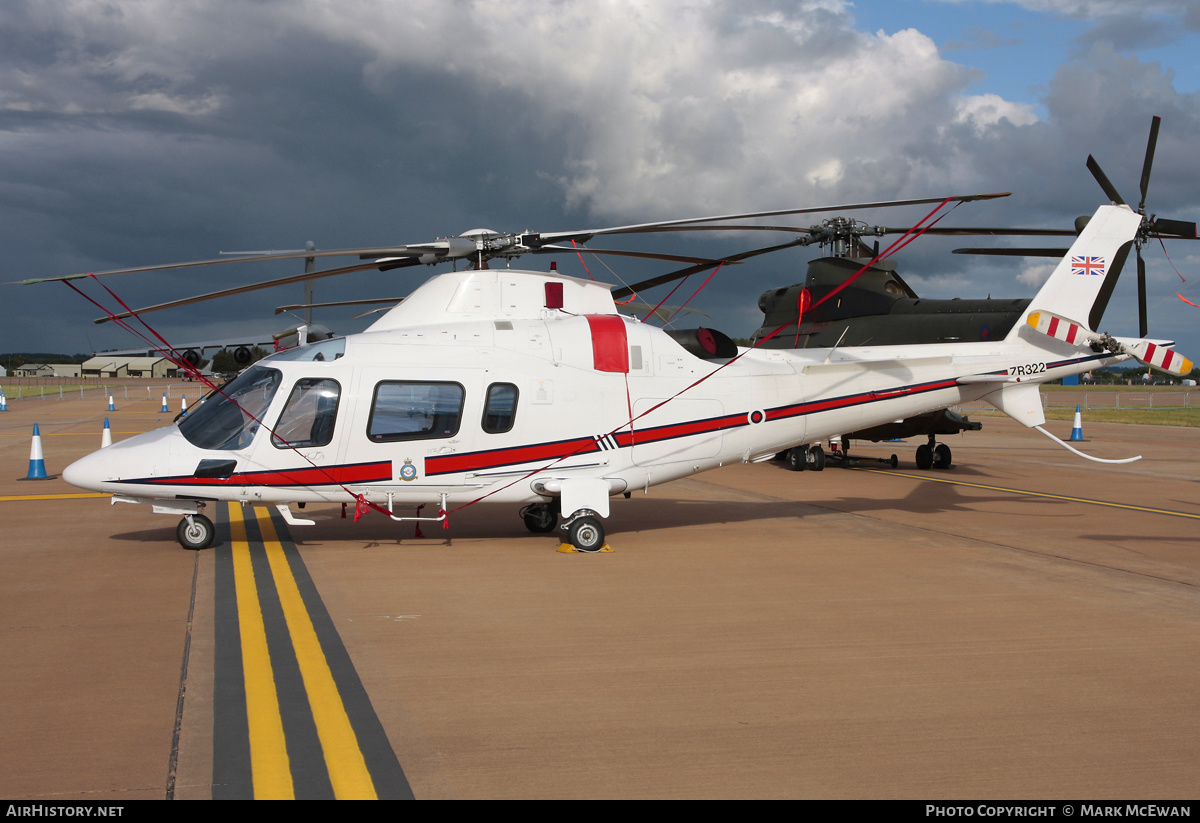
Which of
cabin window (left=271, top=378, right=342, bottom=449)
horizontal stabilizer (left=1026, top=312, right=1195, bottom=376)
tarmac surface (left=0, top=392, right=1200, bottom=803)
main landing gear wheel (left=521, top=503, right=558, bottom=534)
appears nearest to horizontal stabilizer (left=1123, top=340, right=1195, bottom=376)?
horizontal stabilizer (left=1026, top=312, right=1195, bottom=376)

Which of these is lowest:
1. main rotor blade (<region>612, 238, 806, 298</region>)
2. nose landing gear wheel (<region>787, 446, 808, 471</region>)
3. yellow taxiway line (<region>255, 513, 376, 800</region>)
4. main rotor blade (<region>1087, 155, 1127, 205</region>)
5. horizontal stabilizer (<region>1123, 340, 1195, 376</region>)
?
yellow taxiway line (<region>255, 513, 376, 800</region>)

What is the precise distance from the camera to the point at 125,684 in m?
5.14

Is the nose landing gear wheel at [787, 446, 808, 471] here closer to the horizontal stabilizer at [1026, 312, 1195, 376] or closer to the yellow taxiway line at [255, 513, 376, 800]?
the horizontal stabilizer at [1026, 312, 1195, 376]

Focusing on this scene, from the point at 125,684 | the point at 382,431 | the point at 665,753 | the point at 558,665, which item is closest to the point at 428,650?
the point at 558,665

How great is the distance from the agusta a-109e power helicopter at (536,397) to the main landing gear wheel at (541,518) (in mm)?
20

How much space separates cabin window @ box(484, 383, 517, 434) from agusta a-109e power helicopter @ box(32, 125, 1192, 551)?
17 mm

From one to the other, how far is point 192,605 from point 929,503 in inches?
420

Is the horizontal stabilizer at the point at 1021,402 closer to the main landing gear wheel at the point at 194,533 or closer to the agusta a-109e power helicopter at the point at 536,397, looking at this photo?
the agusta a-109e power helicopter at the point at 536,397

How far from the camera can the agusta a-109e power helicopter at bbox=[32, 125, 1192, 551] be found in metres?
9.04

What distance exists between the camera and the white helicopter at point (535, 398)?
29.7 feet

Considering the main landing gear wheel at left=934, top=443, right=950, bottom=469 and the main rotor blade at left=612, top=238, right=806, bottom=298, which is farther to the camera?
the main landing gear wheel at left=934, top=443, right=950, bottom=469

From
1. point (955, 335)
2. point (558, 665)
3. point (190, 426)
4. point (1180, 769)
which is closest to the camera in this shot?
point (1180, 769)

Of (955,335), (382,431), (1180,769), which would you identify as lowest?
(1180,769)

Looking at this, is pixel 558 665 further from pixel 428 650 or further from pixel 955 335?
pixel 955 335
